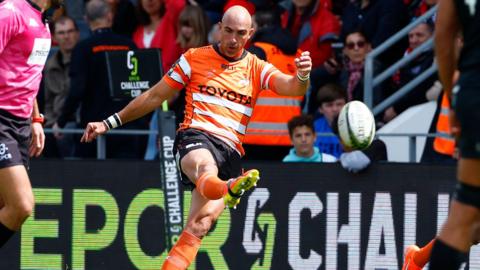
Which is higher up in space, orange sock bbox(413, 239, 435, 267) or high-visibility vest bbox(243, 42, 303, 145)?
high-visibility vest bbox(243, 42, 303, 145)

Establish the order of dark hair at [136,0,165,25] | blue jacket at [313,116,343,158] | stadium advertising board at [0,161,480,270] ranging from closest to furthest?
stadium advertising board at [0,161,480,270], blue jacket at [313,116,343,158], dark hair at [136,0,165,25]

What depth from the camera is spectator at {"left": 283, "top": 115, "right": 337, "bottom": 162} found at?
11.6 m

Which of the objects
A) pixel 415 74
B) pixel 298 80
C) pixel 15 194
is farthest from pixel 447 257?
pixel 415 74

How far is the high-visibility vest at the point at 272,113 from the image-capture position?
12.5 meters

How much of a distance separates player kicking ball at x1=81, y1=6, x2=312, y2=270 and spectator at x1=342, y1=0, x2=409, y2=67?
3.61 metres

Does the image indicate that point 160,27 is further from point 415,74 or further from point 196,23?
point 415,74

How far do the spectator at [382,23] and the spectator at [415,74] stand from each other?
371 mm

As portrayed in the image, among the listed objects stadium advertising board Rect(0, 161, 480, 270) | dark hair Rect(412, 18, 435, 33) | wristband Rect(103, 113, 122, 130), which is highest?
dark hair Rect(412, 18, 435, 33)

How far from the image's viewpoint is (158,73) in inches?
432

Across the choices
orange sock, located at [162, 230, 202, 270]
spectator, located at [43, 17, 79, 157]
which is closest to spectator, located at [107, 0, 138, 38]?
spectator, located at [43, 17, 79, 157]

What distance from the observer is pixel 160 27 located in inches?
555

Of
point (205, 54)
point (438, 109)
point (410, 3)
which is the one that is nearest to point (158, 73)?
point (205, 54)

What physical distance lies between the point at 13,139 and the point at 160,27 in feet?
16.7

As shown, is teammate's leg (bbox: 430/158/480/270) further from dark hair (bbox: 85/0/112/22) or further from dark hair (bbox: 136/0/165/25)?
dark hair (bbox: 136/0/165/25)
